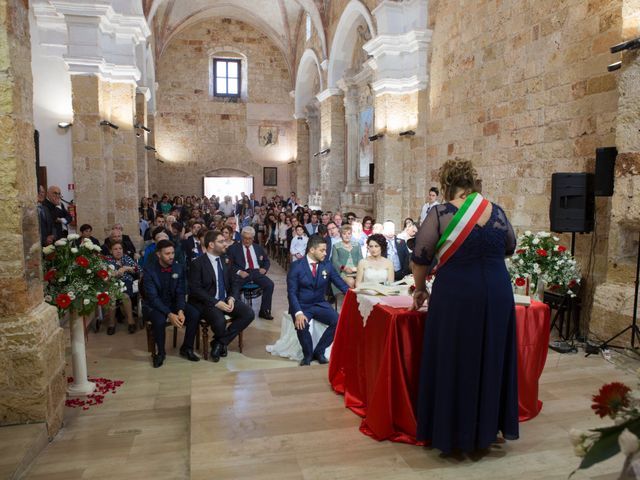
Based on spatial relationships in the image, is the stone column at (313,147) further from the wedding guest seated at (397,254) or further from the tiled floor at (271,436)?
the tiled floor at (271,436)

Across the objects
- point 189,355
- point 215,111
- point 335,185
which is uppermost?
point 215,111

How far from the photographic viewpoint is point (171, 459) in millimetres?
3377

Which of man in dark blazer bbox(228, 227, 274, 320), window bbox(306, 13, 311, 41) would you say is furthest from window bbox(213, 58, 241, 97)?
man in dark blazer bbox(228, 227, 274, 320)

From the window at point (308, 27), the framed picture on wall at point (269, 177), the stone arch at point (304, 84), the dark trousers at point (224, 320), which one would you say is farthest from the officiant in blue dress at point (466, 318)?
the framed picture on wall at point (269, 177)

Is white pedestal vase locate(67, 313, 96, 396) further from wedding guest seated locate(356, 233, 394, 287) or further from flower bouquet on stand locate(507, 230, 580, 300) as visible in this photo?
flower bouquet on stand locate(507, 230, 580, 300)

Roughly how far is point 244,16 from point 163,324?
18779mm

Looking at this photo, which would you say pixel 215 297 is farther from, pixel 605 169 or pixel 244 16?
pixel 244 16

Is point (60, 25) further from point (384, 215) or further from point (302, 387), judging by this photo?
point (302, 387)

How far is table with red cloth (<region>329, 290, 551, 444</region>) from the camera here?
3.03 m

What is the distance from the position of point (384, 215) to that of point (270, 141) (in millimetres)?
12891

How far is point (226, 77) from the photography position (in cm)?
2230

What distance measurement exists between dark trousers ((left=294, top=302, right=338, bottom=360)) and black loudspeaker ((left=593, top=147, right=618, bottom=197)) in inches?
113

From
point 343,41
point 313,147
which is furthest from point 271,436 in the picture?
point 313,147

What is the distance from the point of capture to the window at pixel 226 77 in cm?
2219
